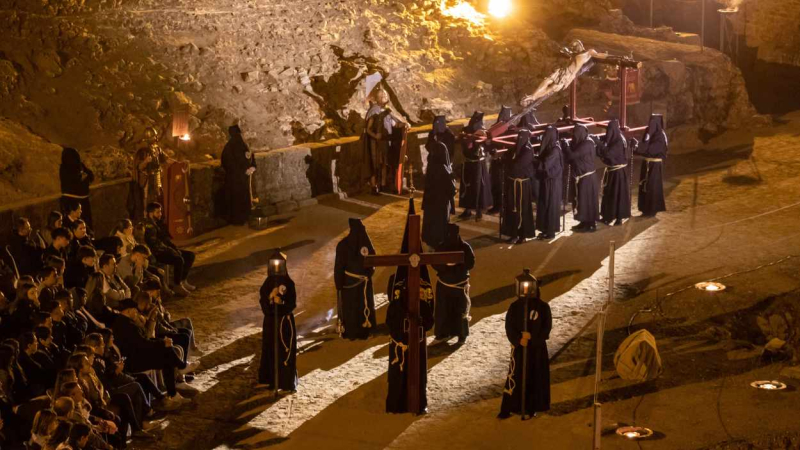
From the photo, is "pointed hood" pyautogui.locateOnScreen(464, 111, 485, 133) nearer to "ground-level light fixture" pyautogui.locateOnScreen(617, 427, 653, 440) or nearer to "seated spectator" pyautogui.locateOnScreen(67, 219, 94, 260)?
"seated spectator" pyautogui.locateOnScreen(67, 219, 94, 260)

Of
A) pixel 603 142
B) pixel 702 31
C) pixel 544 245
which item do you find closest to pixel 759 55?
pixel 702 31

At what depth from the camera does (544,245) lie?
18.4 meters

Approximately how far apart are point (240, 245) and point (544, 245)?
4.42 meters

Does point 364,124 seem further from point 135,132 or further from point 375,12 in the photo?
point 375,12

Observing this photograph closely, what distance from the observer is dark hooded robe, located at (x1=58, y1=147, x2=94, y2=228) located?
17.3m

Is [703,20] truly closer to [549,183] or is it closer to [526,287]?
[549,183]

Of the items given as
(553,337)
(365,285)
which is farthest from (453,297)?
(553,337)

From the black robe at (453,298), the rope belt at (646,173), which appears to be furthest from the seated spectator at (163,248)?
the rope belt at (646,173)

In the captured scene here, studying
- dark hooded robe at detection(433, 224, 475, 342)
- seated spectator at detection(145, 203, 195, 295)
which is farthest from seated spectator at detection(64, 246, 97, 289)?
dark hooded robe at detection(433, 224, 475, 342)

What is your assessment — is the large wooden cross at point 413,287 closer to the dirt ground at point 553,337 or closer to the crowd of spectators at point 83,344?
the dirt ground at point 553,337

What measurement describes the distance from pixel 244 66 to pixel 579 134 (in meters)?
7.11

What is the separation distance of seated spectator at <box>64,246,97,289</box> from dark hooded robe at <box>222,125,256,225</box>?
499cm

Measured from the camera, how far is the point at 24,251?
14.8 m

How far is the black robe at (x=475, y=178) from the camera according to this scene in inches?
785
